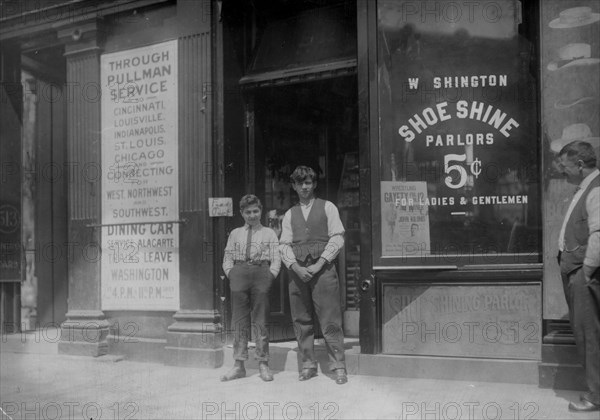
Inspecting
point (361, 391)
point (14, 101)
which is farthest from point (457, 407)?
point (14, 101)

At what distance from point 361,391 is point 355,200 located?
2820 millimetres

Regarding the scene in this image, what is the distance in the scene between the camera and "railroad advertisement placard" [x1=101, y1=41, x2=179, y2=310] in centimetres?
820

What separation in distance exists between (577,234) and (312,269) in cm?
236

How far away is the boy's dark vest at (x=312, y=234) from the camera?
264 inches

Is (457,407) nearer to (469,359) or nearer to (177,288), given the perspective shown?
(469,359)

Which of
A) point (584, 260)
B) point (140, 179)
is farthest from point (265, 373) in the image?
point (584, 260)

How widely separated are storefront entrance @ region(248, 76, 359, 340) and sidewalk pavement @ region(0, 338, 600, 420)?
5.07ft

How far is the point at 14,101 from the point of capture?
989 centimetres

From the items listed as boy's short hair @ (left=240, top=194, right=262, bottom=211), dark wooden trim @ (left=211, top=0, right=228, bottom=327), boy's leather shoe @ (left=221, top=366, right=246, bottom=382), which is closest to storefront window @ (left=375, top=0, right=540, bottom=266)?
boy's short hair @ (left=240, top=194, right=262, bottom=211)

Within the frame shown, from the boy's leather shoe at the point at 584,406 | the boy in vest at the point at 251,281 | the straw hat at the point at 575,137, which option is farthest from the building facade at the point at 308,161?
the boy in vest at the point at 251,281

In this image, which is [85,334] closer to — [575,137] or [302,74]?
[302,74]

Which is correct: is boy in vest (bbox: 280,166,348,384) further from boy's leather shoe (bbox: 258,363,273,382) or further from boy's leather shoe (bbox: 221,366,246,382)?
boy's leather shoe (bbox: 221,366,246,382)

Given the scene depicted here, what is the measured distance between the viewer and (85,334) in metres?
8.53

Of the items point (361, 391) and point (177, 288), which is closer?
point (361, 391)
